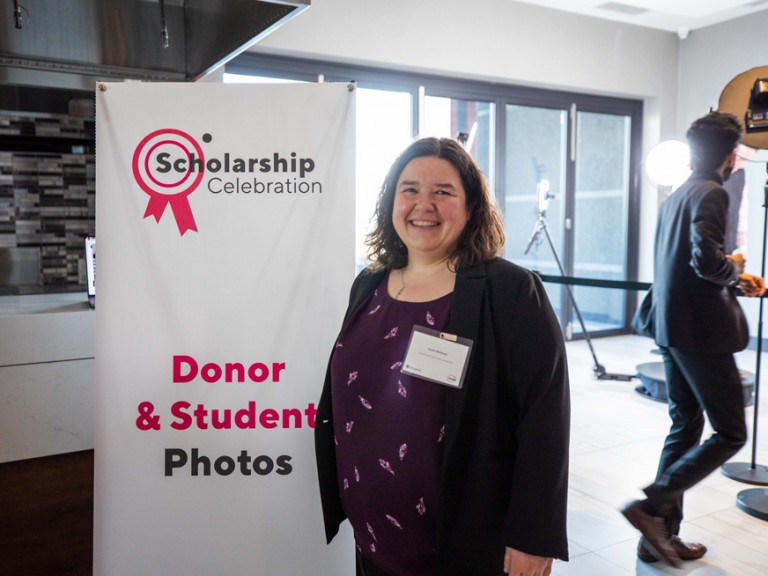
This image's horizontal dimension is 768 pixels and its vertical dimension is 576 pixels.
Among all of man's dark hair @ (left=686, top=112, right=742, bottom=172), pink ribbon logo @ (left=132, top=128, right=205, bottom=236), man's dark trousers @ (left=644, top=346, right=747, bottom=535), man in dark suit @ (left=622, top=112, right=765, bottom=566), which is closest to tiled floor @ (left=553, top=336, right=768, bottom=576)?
man in dark suit @ (left=622, top=112, right=765, bottom=566)

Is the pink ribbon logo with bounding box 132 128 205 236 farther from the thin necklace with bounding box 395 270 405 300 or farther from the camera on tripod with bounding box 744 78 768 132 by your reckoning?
the camera on tripod with bounding box 744 78 768 132

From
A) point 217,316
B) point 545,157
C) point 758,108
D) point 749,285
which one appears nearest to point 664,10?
point 545,157

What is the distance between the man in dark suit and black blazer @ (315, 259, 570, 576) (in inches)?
50.2

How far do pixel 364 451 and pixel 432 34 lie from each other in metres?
5.01

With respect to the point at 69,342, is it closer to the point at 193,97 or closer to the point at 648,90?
the point at 193,97

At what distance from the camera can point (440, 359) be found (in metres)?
1.24

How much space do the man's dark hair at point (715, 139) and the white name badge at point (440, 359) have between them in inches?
63.0

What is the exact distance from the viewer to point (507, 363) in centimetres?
125

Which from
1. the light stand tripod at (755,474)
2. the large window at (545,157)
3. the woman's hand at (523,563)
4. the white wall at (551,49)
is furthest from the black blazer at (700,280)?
the white wall at (551,49)

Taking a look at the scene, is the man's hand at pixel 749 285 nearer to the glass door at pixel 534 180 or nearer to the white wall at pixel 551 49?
the white wall at pixel 551 49

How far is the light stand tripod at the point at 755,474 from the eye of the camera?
285 centimetres

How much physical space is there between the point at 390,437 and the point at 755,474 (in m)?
2.66

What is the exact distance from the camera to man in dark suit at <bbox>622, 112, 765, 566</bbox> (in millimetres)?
2279

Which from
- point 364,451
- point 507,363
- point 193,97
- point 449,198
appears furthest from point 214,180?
point 507,363
